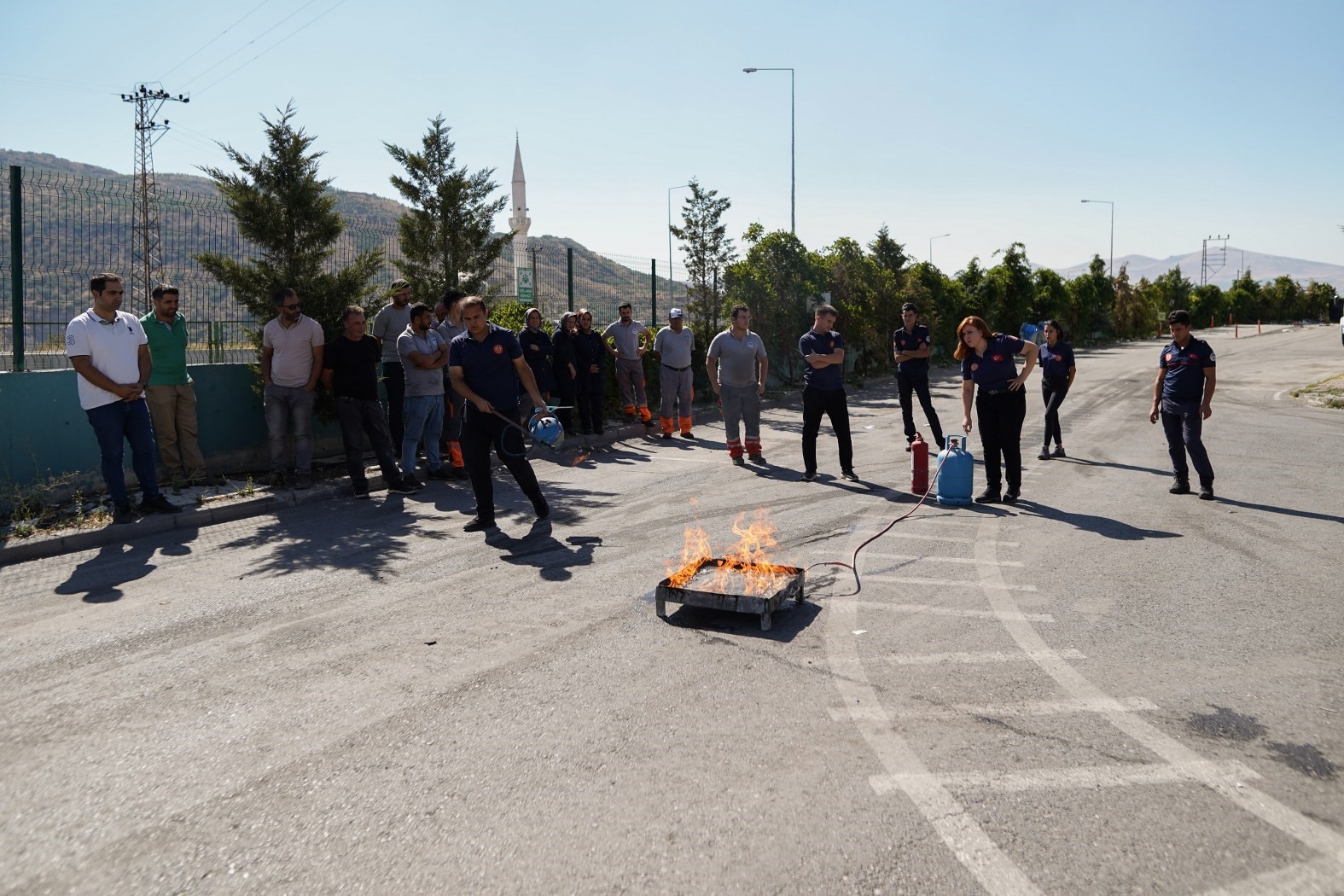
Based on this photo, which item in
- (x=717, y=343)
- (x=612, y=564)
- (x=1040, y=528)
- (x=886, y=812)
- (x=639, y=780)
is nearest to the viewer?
(x=886, y=812)

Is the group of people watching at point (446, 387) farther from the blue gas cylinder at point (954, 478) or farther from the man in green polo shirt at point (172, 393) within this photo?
the blue gas cylinder at point (954, 478)

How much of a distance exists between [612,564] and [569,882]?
13.4ft

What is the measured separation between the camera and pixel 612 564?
7066mm

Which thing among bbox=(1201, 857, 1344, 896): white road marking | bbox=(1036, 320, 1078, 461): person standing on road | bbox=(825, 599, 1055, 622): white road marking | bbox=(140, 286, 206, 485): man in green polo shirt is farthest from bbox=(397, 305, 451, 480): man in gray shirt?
bbox=(1201, 857, 1344, 896): white road marking

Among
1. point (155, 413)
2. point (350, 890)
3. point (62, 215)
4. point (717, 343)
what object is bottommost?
point (350, 890)

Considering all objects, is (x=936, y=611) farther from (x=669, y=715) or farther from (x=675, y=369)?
(x=675, y=369)

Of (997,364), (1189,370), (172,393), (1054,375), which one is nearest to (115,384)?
(172,393)

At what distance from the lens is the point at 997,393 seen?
9383 millimetres

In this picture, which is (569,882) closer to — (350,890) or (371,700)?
(350,890)

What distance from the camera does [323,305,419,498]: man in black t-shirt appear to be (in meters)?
10.1

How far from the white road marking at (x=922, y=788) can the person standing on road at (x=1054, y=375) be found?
27.0 feet

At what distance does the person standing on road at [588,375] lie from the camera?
14016 mm

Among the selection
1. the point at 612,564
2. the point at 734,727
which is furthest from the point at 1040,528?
the point at 734,727

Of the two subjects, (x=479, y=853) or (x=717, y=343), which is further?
(x=717, y=343)
